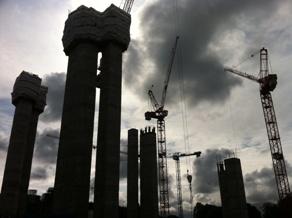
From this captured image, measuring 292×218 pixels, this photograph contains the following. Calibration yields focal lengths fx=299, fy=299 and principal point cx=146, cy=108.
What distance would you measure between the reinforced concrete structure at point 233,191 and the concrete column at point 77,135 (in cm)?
1981

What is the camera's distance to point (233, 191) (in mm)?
39094

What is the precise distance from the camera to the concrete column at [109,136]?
141 feet

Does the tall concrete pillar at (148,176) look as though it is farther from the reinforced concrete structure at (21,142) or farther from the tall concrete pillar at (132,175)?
the reinforced concrete structure at (21,142)

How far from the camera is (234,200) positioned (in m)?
38.8

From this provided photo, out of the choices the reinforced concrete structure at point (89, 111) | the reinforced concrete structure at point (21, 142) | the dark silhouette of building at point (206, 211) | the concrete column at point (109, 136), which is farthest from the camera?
the dark silhouette of building at point (206, 211)

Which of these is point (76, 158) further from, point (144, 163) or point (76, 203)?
point (144, 163)

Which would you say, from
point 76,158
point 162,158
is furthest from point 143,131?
point 162,158

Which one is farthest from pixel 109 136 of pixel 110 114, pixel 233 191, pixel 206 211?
pixel 206 211

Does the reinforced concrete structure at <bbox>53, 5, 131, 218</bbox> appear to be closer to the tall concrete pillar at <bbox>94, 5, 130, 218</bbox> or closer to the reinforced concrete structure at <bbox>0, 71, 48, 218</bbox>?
the tall concrete pillar at <bbox>94, 5, 130, 218</bbox>

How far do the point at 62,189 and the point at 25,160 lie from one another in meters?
29.6

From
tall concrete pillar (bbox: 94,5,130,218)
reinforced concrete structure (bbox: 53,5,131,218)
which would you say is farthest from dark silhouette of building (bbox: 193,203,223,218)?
reinforced concrete structure (bbox: 53,5,131,218)

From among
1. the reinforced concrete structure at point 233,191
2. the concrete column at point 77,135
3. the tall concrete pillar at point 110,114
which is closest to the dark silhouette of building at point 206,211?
the reinforced concrete structure at point 233,191

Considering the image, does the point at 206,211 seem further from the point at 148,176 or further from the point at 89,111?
the point at 89,111

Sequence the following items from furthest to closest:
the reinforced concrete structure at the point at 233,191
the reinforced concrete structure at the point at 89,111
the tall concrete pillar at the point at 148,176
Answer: the tall concrete pillar at the point at 148,176, the reinforced concrete structure at the point at 89,111, the reinforced concrete structure at the point at 233,191
